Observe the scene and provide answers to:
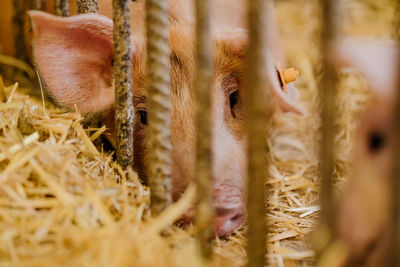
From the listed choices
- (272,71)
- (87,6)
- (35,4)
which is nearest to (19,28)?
(35,4)

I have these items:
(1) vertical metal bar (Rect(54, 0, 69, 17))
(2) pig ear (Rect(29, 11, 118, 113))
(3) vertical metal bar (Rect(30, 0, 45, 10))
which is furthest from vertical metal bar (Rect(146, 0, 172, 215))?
(3) vertical metal bar (Rect(30, 0, 45, 10))

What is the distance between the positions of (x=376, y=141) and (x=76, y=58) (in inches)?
47.9

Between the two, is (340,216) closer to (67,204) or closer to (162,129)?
(162,129)

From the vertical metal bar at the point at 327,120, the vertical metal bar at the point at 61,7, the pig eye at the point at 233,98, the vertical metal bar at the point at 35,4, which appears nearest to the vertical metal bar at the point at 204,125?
the vertical metal bar at the point at 327,120

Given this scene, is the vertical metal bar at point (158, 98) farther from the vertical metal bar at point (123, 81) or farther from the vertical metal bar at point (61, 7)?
the vertical metal bar at point (61, 7)

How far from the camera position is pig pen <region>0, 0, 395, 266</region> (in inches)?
39.4

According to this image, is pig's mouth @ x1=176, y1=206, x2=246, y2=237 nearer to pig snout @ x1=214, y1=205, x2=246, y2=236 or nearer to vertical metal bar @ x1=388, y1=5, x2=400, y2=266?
pig snout @ x1=214, y1=205, x2=246, y2=236

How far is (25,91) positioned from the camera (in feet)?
7.41

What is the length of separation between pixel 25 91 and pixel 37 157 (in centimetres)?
106

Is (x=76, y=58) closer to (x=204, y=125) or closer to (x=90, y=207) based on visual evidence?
(x=90, y=207)

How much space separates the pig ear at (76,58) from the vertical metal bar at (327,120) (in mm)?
983

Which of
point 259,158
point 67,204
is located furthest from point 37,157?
point 259,158

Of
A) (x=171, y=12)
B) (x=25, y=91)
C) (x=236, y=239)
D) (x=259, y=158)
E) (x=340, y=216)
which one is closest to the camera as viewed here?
(x=259, y=158)

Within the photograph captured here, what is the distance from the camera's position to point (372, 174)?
3.64ft
